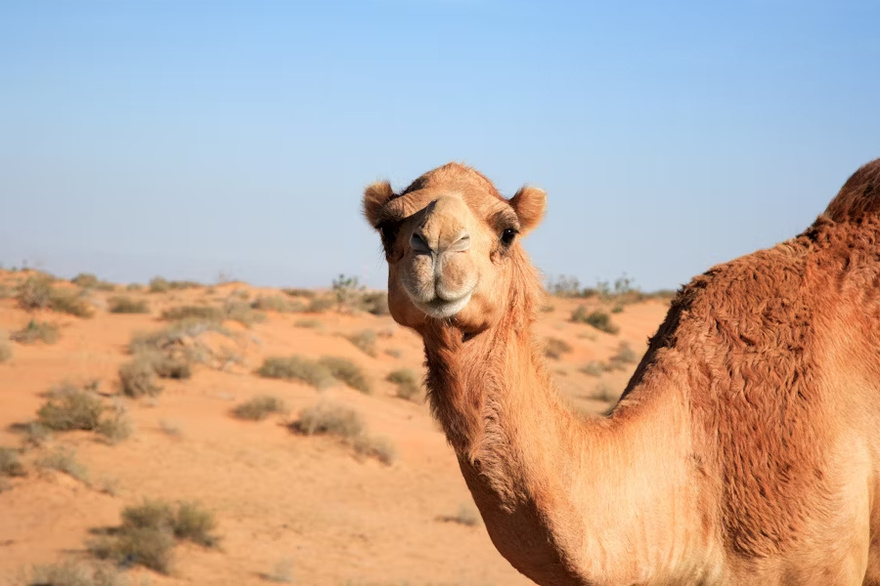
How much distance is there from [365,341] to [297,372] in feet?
22.6

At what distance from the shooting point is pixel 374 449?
666 inches

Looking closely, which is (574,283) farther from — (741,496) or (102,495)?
(741,496)

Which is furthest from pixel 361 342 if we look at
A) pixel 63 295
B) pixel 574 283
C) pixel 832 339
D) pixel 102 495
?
pixel 574 283

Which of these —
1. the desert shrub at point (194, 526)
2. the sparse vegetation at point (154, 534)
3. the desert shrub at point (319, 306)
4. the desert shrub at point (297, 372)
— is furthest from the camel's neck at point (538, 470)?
the desert shrub at point (319, 306)

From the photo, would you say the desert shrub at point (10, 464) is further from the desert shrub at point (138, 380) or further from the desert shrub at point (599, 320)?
the desert shrub at point (599, 320)

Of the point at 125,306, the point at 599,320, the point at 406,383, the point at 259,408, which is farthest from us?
the point at 599,320

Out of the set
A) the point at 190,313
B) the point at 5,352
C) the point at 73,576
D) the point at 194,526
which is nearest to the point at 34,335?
the point at 5,352

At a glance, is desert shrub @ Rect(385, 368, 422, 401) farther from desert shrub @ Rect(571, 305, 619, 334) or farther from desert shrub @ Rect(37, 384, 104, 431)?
desert shrub @ Rect(571, 305, 619, 334)

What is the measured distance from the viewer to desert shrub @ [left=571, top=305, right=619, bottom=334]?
39281 mm

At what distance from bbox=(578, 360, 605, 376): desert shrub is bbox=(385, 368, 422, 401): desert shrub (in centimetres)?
789

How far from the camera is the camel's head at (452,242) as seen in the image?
328 centimetres

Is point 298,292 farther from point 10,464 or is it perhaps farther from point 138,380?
point 10,464

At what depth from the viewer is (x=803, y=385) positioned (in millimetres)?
4215

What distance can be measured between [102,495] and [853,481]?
10.8m
